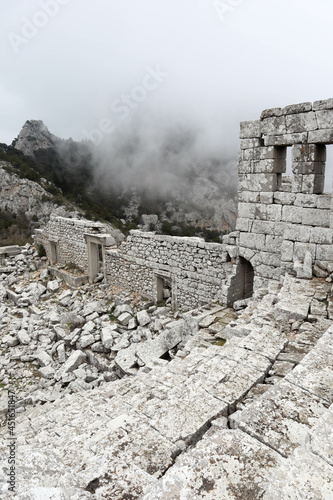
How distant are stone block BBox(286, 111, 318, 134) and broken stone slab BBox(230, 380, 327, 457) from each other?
17.0 feet

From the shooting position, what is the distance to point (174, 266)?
9.74 metres

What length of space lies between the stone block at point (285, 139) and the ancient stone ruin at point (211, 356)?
0.02 metres

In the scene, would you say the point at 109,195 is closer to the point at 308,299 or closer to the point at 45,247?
the point at 45,247

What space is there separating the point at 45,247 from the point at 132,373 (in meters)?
11.6

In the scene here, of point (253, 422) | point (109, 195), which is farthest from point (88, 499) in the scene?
point (109, 195)

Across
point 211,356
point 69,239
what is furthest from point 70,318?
point 211,356

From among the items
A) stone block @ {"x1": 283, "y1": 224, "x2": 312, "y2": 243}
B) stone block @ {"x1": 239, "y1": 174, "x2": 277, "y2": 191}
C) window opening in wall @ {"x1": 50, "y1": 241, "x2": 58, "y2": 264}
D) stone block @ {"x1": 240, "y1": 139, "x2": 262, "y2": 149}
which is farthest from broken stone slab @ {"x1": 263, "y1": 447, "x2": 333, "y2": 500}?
window opening in wall @ {"x1": 50, "y1": 241, "x2": 58, "y2": 264}

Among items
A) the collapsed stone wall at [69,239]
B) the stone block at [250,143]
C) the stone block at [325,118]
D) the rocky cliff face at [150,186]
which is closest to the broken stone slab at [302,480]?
the stone block at [325,118]

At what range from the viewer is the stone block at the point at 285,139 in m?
6.37

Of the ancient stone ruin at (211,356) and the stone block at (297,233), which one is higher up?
the stone block at (297,233)

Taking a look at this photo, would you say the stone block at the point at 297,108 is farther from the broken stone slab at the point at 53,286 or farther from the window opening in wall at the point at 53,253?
the window opening in wall at the point at 53,253

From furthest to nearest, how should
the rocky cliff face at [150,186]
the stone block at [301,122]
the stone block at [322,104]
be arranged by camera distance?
the rocky cliff face at [150,186], the stone block at [301,122], the stone block at [322,104]

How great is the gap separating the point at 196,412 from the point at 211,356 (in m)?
2.07

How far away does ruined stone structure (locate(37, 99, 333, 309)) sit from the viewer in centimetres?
632
